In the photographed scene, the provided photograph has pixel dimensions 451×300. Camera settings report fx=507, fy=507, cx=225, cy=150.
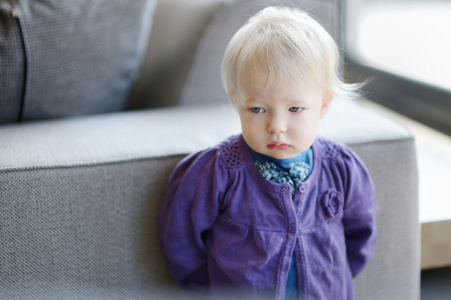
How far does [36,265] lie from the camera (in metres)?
0.91

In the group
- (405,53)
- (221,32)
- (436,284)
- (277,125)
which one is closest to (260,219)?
(277,125)

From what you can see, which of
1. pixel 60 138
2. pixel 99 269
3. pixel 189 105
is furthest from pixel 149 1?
pixel 99 269

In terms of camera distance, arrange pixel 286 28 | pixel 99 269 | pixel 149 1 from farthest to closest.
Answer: pixel 149 1
pixel 99 269
pixel 286 28

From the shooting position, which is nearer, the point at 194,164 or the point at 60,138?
the point at 194,164

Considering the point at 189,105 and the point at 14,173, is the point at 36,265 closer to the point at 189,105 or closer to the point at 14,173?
the point at 14,173

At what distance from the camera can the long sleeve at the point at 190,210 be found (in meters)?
0.90

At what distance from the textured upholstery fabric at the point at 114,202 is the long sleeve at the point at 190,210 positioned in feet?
0.13

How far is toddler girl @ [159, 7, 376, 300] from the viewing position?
81cm

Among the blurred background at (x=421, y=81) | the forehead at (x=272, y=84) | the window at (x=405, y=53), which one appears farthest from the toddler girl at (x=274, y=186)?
the window at (x=405, y=53)

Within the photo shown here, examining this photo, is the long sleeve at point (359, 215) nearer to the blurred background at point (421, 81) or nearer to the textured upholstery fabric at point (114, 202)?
the textured upholstery fabric at point (114, 202)

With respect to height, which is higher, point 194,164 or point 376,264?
point 194,164

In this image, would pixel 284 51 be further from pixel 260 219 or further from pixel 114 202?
pixel 114 202

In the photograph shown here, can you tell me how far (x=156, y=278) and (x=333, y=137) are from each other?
0.45 m

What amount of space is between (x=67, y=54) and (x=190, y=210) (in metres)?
0.50
